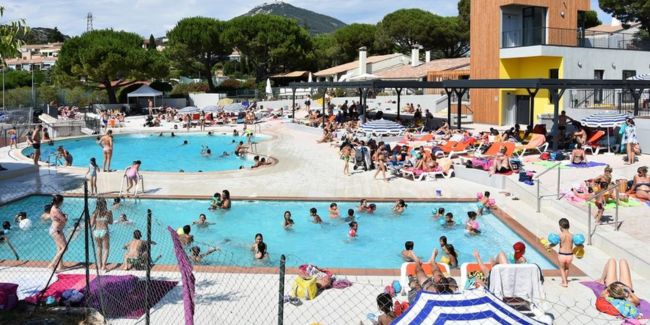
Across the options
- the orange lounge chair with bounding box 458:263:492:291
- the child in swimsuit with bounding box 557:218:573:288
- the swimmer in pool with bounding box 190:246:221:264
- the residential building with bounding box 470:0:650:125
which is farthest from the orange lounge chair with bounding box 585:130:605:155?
the swimmer in pool with bounding box 190:246:221:264

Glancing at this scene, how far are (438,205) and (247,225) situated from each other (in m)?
4.77

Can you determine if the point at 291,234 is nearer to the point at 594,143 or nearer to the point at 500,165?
the point at 500,165

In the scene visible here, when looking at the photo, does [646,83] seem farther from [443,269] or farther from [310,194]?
[443,269]

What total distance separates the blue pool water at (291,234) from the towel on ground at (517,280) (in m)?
2.71

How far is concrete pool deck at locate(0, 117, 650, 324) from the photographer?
7852 mm

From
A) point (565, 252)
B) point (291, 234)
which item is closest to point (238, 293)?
point (565, 252)

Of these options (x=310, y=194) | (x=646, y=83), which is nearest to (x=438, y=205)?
(x=310, y=194)

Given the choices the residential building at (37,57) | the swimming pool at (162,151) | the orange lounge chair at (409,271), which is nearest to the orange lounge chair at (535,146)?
the swimming pool at (162,151)

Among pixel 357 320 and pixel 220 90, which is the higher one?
pixel 220 90

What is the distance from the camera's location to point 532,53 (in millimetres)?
28719

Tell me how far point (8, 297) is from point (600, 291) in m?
7.74

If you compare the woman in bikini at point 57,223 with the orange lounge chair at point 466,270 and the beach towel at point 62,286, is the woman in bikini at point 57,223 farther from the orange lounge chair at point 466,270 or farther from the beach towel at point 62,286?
the orange lounge chair at point 466,270

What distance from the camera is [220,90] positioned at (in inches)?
2318

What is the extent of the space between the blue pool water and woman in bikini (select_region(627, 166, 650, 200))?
2912 mm
